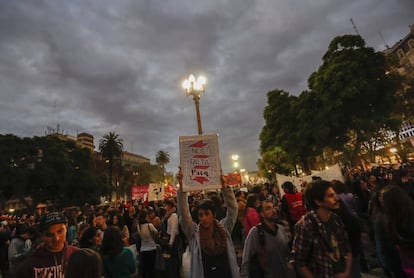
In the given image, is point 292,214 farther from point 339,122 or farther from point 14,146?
point 14,146

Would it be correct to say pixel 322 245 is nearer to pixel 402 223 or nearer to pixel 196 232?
pixel 402 223

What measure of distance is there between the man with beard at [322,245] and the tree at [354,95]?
23927 mm

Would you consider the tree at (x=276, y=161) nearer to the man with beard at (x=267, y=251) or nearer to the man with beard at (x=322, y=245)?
the man with beard at (x=267, y=251)

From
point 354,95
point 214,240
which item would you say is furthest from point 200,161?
point 354,95

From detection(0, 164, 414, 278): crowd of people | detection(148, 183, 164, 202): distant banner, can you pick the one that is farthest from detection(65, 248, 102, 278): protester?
detection(148, 183, 164, 202): distant banner

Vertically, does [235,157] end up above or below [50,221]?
above

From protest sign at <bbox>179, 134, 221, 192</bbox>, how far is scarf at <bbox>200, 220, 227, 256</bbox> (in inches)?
24.8

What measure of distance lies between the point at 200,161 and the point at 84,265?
82.3 inches

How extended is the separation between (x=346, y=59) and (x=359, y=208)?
23396 mm

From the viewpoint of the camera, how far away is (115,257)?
3758mm

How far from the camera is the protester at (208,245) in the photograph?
9.72 ft

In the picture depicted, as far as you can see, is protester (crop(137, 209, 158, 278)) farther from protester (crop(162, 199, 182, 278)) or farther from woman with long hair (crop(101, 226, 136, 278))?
woman with long hair (crop(101, 226, 136, 278))

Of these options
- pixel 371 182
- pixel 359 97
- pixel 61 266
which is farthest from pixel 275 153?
pixel 61 266

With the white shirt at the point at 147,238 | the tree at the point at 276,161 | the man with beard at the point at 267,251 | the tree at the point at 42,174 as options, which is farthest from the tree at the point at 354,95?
the tree at the point at 42,174
